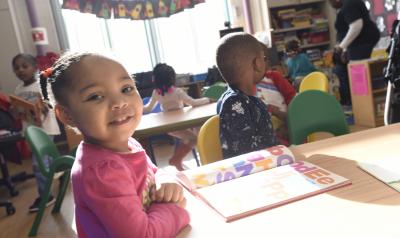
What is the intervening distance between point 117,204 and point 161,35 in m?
5.12

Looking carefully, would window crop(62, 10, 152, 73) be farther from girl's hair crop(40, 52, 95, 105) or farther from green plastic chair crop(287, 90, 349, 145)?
girl's hair crop(40, 52, 95, 105)

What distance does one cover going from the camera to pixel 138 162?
2.37 feet

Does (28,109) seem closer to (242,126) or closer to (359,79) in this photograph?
(242,126)

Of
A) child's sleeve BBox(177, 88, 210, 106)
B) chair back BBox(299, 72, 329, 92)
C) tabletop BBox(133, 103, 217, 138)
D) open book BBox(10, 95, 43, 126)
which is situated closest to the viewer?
tabletop BBox(133, 103, 217, 138)

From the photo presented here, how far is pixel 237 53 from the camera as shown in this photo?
1313 mm

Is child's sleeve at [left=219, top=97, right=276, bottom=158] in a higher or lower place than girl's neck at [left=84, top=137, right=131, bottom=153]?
lower

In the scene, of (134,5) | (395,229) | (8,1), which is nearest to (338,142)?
(395,229)

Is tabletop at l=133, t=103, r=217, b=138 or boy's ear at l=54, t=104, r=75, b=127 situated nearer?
boy's ear at l=54, t=104, r=75, b=127

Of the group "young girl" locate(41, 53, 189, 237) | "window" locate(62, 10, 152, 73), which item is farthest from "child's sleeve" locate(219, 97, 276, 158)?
"window" locate(62, 10, 152, 73)

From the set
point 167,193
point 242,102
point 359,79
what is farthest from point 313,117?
point 359,79

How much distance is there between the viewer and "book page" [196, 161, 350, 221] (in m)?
0.68

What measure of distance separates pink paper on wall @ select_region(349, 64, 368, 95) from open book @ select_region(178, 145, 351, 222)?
10.4 ft

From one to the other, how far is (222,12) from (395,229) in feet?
18.1

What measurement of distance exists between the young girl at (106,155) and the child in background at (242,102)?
0.58 meters
